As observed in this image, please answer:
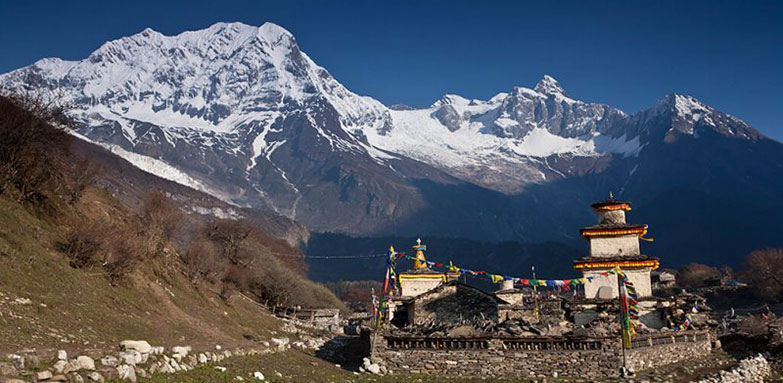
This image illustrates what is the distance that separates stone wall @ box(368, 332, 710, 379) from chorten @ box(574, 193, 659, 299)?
13.6 m

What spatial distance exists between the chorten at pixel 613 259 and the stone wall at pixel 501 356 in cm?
1363

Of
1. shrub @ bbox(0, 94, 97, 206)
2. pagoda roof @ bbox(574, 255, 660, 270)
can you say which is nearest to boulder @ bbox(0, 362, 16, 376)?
shrub @ bbox(0, 94, 97, 206)

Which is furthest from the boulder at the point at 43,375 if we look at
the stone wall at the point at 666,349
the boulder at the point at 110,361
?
the stone wall at the point at 666,349

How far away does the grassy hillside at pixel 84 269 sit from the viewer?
780 inches

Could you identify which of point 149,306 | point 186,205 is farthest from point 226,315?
point 186,205

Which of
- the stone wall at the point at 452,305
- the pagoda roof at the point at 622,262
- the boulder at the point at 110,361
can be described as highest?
the pagoda roof at the point at 622,262

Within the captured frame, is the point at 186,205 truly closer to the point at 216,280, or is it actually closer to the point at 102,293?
the point at 216,280

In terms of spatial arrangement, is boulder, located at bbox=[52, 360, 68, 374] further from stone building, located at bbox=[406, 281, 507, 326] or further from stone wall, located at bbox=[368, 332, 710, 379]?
stone building, located at bbox=[406, 281, 507, 326]

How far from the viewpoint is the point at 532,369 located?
2625 cm

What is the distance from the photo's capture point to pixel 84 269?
25.6m

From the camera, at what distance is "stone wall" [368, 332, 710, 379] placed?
26141 millimetres

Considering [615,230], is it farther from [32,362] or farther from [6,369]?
[6,369]

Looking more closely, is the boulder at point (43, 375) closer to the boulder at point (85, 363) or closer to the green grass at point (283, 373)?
the boulder at point (85, 363)

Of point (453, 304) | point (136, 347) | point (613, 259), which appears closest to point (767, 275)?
point (613, 259)
